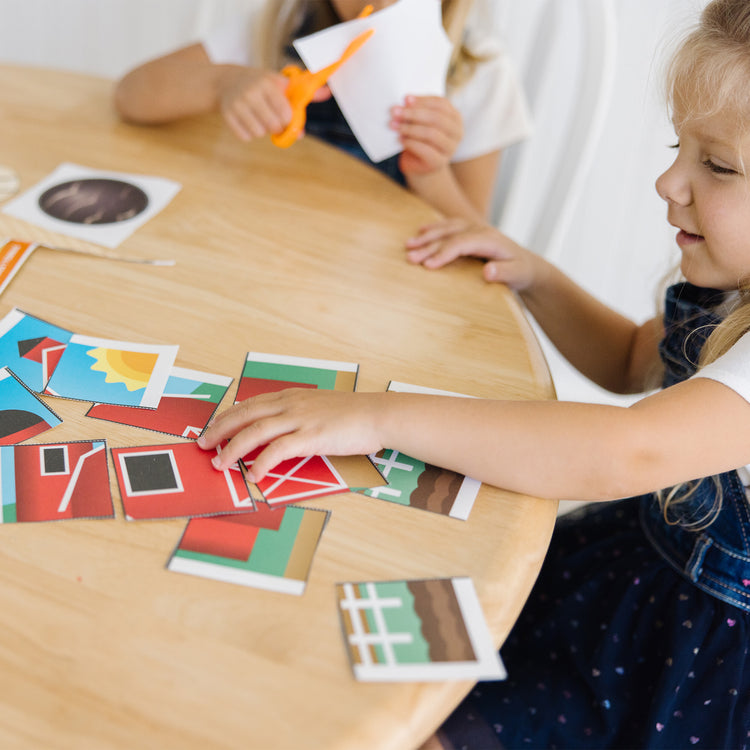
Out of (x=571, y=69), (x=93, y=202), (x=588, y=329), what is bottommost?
(x=588, y=329)

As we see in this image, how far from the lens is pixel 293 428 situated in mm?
521

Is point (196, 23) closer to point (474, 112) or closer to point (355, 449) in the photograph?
point (474, 112)

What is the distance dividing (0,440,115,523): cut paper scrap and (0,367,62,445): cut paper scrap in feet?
0.05

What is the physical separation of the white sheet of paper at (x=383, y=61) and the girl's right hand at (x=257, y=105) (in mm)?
66

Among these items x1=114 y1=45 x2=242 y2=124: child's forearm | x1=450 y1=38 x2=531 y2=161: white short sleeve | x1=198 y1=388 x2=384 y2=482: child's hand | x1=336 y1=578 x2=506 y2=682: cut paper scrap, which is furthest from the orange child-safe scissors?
x1=336 y1=578 x2=506 y2=682: cut paper scrap

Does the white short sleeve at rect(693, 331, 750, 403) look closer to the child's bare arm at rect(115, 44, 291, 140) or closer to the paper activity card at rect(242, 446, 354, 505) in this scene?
the paper activity card at rect(242, 446, 354, 505)

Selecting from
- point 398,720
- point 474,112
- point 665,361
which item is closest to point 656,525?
point 665,361

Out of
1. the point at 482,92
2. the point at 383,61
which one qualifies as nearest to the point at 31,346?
the point at 383,61

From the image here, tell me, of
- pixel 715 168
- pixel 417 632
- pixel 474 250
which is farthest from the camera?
pixel 474 250

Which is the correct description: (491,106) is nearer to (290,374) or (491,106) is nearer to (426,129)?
(426,129)

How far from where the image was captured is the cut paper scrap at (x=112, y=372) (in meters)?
0.57

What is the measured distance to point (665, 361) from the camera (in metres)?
0.78

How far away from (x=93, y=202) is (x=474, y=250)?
40 cm

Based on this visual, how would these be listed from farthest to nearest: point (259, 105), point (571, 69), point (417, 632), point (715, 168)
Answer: point (571, 69), point (259, 105), point (715, 168), point (417, 632)
